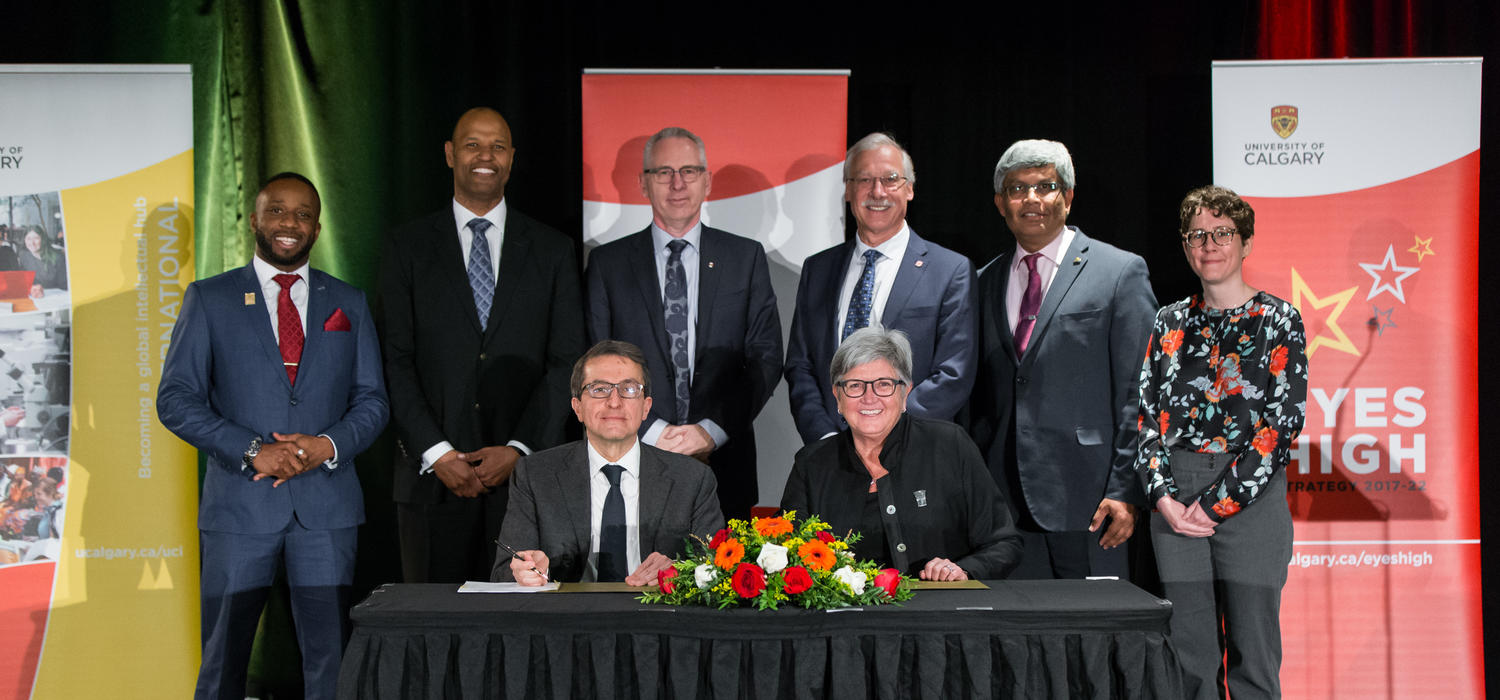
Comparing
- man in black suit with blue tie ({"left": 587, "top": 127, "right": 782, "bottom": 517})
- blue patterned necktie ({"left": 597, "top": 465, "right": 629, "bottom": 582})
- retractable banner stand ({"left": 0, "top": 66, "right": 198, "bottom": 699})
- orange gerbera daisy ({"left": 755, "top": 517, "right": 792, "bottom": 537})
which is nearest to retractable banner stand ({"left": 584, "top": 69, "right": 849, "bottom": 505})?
man in black suit with blue tie ({"left": 587, "top": 127, "right": 782, "bottom": 517})

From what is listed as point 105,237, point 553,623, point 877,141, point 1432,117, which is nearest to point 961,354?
point 877,141

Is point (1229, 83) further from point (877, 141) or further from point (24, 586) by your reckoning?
point (24, 586)

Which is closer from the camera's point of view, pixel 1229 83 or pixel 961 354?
pixel 961 354

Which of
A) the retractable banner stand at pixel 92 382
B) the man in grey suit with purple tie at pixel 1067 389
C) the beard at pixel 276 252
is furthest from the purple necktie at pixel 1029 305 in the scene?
the retractable banner stand at pixel 92 382

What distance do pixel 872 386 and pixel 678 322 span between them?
3.31 ft

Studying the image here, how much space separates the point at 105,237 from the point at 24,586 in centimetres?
119

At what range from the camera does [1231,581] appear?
10.6ft

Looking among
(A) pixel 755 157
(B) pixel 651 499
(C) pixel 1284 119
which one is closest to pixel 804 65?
(A) pixel 755 157

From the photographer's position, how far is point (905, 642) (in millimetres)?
2215

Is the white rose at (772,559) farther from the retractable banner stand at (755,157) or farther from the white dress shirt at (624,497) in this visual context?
the retractable banner stand at (755,157)

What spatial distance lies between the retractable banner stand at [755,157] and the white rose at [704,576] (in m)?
1.84

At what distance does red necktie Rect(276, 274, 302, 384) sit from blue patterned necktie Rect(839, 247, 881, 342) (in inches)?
63.6

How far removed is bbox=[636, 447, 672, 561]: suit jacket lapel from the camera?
282cm

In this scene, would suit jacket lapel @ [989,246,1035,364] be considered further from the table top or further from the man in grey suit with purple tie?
the table top
